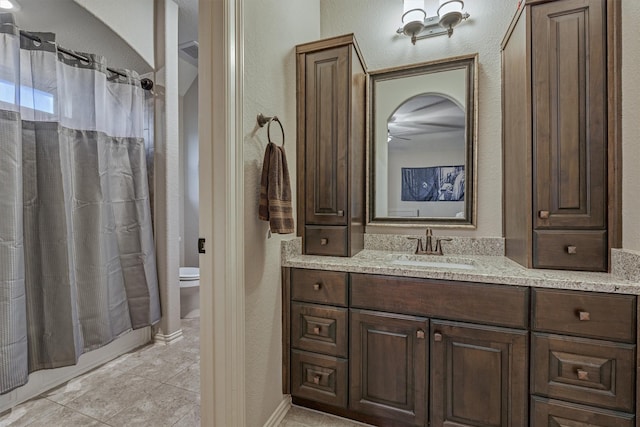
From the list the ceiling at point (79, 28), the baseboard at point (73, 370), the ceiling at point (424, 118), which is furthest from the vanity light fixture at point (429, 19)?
the baseboard at point (73, 370)

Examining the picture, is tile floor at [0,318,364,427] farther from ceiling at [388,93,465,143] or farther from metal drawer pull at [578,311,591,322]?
ceiling at [388,93,465,143]

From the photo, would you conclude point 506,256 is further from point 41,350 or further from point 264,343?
point 41,350

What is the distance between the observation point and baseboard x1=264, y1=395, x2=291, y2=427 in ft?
4.94

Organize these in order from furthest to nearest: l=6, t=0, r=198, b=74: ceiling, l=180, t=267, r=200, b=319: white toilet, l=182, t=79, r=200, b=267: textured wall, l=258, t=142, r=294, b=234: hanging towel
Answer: l=182, t=79, r=200, b=267: textured wall < l=180, t=267, r=200, b=319: white toilet < l=6, t=0, r=198, b=74: ceiling < l=258, t=142, r=294, b=234: hanging towel

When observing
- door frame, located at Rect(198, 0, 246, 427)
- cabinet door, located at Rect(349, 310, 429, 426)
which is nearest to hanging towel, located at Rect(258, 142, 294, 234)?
door frame, located at Rect(198, 0, 246, 427)

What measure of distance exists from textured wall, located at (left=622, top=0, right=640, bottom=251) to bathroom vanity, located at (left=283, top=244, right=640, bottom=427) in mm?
253

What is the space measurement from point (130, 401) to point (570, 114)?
2.83m

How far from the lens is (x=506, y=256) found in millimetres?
1785

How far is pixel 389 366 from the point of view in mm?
1466


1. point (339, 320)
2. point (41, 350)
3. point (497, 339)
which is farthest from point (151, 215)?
point (497, 339)

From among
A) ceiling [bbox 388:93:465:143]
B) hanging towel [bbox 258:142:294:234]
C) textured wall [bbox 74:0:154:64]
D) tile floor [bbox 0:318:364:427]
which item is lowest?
tile floor [bbox 0:318:364:427]

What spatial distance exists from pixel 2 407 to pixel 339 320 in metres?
1.94

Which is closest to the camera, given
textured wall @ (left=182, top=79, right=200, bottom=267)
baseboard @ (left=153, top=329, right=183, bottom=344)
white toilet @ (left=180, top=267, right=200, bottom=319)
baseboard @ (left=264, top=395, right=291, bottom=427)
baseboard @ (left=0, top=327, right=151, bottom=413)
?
baseboard @ (left=264, top=395, right=291, bottom=427)

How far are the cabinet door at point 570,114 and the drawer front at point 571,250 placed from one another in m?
0.04
